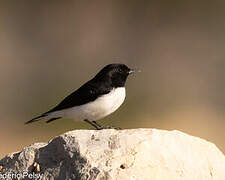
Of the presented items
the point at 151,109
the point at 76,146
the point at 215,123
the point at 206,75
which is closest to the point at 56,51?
the point at 206,75

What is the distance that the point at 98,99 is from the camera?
408 inches

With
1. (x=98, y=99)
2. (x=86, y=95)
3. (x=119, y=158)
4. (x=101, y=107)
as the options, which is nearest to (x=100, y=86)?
(x=86, y=95)

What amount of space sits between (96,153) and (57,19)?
1783cm

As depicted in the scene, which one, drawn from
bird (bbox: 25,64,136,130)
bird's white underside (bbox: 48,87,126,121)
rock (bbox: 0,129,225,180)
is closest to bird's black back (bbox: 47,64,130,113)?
bird (bbox: 25,64,136,130)

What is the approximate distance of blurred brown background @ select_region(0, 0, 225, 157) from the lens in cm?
1711

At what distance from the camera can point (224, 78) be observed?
859 inches

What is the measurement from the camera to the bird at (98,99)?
1026 cm

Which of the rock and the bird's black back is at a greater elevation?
the bird's black back

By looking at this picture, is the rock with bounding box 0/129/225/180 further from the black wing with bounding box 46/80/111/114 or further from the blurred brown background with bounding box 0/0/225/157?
the blurred brown background with bounding box 0/0/225/157

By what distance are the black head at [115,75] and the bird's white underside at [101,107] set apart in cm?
18

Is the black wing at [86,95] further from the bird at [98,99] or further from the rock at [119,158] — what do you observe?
the rock at [119,158]

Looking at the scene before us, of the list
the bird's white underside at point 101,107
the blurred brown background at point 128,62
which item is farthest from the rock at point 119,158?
the blurred brown background at point 128,62

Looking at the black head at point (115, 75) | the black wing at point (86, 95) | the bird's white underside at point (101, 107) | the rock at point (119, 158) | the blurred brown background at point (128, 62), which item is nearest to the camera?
the rock at point (119, 158)

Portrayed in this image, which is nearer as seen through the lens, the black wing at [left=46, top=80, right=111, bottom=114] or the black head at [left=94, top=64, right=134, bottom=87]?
the black wing at [left=46, top=80, right=111, bottom=114]
